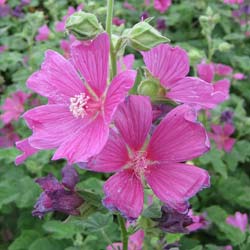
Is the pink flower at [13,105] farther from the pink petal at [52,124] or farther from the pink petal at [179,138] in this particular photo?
the pink petal at [179,138]

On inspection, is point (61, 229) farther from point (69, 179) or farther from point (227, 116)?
point (227, 116)

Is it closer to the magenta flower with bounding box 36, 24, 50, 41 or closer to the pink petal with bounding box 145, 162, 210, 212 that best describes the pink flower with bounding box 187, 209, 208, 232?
the pink petal with bounding box 145, 162, 210, 212

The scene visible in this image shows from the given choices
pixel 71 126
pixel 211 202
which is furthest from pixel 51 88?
pixel 211 202

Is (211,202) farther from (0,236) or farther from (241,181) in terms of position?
(0,236)

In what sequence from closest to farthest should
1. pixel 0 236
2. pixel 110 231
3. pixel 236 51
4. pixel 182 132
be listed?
pixel 182 132 → pixel 110 231 → pixel 0 236 → pixel 236 51

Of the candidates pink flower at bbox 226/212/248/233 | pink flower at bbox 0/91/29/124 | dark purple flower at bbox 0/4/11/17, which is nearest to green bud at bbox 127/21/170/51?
pink flower at bbox 226/212/248/233
